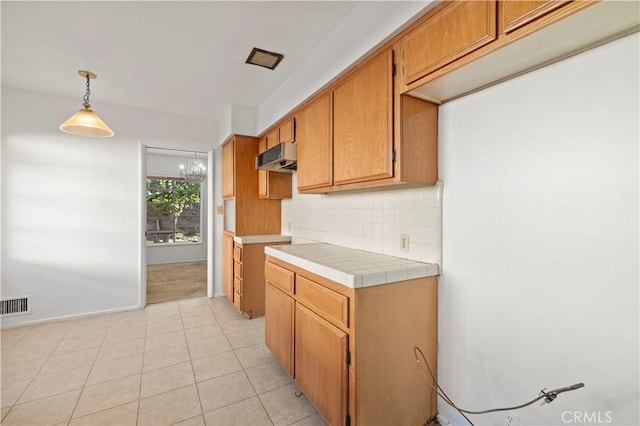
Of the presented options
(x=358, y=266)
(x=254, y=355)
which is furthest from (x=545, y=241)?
(x=254, y=355)

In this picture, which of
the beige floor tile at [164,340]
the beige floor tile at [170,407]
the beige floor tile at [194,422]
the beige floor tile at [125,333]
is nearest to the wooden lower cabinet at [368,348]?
the beige floor tile at [194,422]

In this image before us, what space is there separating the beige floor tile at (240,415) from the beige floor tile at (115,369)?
0.90 meters

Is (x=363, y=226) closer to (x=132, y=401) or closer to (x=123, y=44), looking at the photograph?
(x=132, y=401)

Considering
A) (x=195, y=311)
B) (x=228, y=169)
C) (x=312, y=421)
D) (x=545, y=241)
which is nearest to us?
(x=545, y=241)

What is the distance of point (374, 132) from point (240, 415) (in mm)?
1895

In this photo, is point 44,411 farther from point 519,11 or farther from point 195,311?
point 519,11

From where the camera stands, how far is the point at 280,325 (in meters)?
2.10

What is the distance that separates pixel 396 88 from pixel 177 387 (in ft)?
7.97

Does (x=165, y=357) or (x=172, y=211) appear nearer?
(x=165, y=357)

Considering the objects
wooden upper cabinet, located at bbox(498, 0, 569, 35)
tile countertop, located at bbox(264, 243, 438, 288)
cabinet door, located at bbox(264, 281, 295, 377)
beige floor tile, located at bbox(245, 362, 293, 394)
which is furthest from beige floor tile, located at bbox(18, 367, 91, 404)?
wooden upper cabinet, located at bbox(498, 0, 569, 35)

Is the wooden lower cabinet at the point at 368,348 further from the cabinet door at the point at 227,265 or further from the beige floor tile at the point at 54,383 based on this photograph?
the cabinet door at the point at 227,265

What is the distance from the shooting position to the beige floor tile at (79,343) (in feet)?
8.41

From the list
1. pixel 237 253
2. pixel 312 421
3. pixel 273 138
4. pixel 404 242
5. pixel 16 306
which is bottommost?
pixel 312 421

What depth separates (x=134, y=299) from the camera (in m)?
3.59
